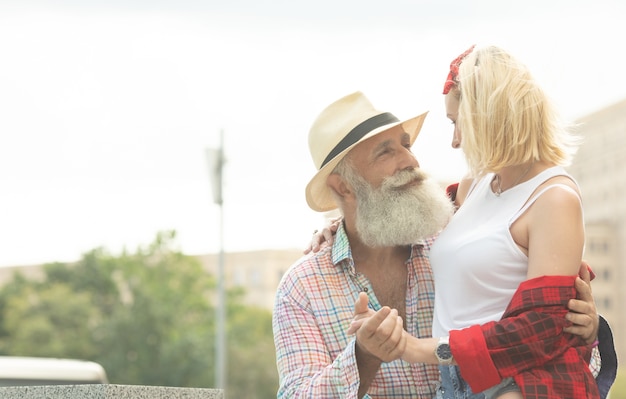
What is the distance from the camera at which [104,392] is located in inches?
138

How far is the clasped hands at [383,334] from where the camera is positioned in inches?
143

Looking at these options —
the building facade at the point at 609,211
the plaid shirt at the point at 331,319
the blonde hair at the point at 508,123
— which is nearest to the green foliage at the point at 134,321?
the building facade at the point at 609,211

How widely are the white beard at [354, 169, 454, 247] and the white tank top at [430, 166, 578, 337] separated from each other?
0.48 m

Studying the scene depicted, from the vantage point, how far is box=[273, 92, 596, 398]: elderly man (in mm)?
4387

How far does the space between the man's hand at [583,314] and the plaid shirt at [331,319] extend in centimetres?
98

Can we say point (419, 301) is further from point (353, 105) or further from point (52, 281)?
point (52, 281)

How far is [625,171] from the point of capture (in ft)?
332

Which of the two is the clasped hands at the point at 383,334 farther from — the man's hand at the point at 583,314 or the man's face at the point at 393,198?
the man's face at the point at 393,198

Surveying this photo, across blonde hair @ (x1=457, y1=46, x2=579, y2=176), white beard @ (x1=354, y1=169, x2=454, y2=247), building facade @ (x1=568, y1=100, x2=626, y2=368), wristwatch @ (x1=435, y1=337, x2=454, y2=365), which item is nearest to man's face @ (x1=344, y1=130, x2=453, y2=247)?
white beard @ (x1=354, y1=169, x2=454, y2=247)

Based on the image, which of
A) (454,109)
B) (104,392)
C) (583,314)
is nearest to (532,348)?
(583,314)

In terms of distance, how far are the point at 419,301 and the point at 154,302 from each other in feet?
199

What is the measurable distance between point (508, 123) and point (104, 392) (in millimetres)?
1501

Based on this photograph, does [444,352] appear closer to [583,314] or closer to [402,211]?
[583,314]

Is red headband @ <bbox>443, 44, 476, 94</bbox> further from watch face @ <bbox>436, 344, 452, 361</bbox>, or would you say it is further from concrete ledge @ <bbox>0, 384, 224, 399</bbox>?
concrete ledge @ <bbox>0, 384, 224, 399</bbox>
